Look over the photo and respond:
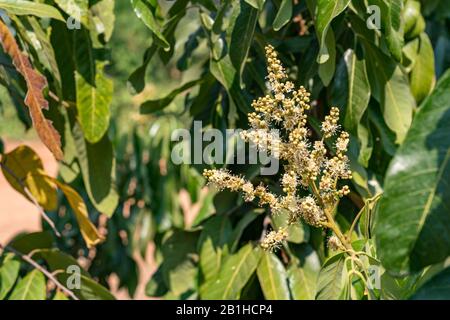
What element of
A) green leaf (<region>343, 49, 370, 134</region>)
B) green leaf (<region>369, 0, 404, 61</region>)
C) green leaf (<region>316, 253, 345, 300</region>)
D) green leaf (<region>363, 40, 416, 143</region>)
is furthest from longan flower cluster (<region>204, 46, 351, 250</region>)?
green leaf (<region>363, 40, 416, 143</region>)

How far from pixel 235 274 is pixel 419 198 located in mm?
774

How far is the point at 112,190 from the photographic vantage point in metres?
1.44

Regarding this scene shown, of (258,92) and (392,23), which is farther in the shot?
(258,92)

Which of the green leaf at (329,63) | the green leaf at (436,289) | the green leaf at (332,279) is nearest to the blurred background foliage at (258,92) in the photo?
the green leaf at (329,63)

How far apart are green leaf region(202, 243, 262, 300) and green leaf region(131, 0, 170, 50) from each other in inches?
16.9

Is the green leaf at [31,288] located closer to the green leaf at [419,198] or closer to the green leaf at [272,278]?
the green leaf at [272,278]

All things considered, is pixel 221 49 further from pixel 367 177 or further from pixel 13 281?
pixel 13 281

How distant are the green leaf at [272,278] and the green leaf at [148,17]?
426 millimetres

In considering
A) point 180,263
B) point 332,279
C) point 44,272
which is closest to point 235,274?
point 180,263

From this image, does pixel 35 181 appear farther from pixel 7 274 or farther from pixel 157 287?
pixel 157 287

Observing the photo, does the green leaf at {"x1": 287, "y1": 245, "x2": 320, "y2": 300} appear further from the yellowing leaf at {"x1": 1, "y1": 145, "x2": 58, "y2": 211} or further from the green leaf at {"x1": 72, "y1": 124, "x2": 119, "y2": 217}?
the yellowing leaf at {"x1": 1, "y1": 145, "x2": 58, "y2": 211}

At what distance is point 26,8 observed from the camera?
1093 mm

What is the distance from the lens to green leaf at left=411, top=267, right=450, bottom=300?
0.67m

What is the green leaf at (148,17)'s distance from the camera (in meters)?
1.12
